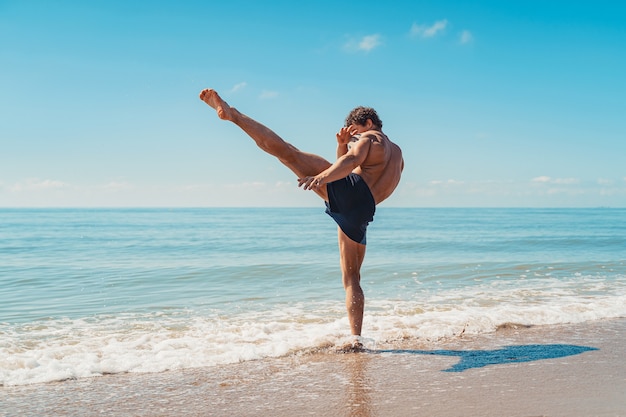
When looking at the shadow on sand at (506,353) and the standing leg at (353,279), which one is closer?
the shadow on sand at (506,353)

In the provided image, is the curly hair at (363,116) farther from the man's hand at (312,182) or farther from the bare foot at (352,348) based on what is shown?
the bare foot at (352,348)

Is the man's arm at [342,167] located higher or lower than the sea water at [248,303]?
higher

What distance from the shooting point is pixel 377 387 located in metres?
3.86

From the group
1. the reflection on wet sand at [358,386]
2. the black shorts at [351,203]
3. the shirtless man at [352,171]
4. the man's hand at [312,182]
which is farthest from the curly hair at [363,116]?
the reflection on wet sand at [358,386]

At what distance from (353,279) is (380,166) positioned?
1.16m

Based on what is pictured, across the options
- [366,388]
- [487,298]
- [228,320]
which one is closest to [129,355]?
[228,320]

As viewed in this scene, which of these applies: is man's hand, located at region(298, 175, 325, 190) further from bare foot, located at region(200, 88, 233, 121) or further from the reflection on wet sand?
the reflection on wet sand

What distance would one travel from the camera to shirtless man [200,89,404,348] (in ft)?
16.6

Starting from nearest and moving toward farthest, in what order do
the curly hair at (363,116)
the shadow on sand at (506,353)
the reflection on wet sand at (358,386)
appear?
the reflection on wet sand at (358,386), the shadow on sand at (506,353), the curly hair at (363,116)

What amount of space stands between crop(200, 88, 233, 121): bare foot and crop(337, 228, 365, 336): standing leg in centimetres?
156

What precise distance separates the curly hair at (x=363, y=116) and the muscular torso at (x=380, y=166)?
136 mm

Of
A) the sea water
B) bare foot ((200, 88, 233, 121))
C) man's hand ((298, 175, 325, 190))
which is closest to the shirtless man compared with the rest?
bare foot ((200, 88, 233, 121))

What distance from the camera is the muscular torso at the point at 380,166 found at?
199 inches

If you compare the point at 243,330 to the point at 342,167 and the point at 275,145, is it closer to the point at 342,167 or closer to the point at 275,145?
the point at 275,145
